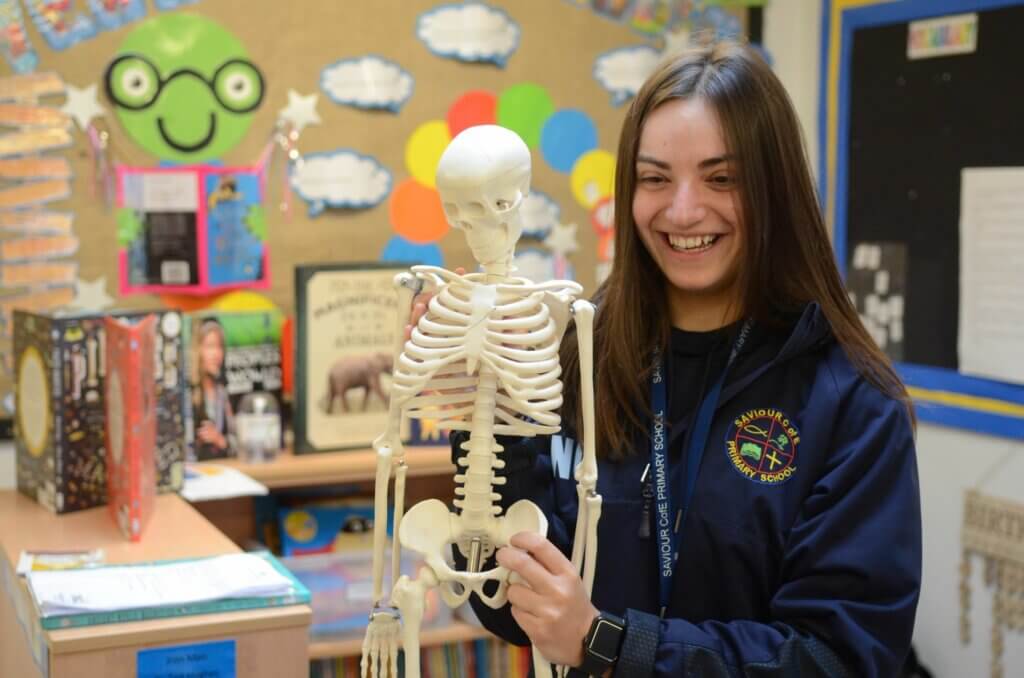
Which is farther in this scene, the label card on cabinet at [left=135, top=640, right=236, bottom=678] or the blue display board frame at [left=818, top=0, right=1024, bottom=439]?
the blue display board frame at [left=818, top=0, right=1024, bottom=439]

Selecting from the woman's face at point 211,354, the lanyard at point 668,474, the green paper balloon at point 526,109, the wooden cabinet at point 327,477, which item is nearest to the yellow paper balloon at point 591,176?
the green paper balloon at point 526,109

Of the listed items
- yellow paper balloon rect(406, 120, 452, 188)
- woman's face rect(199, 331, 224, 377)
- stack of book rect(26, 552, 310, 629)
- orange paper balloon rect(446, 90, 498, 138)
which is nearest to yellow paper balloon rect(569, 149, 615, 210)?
A: orange paper balloon rect(446, 90, 498, 138)

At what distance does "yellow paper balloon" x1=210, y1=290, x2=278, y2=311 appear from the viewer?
2779mm

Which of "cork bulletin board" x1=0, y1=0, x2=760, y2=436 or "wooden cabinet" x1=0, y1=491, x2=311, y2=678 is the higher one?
"cork bulletin board" x1=0, y1=0, x2=760, y2=436

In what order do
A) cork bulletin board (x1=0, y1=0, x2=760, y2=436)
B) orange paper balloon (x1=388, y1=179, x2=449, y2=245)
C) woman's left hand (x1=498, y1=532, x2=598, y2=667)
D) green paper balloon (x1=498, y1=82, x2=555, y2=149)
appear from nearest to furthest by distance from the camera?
woman's left hand (x1=498, y1=532, x2=598, y2=667) < cork bulletin board (x1=0, y1=0, x2=760, y2=436) < orange paper balloon (x1=388, y1=179, x2=449, y2=245) < green paper balloon (x1=498, y1=82, x2=555, y2=149)

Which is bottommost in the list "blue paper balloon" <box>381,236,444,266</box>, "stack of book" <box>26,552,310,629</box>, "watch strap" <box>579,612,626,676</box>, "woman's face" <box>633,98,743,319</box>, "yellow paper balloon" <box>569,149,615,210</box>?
"stack of book" <box>26,552,310,629</box>

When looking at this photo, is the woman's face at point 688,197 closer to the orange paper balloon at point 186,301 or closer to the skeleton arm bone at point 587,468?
the skeleton arm bone at point 587,468

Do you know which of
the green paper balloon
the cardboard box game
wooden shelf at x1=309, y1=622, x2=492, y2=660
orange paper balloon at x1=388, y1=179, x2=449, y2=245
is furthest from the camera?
the green paper balloon

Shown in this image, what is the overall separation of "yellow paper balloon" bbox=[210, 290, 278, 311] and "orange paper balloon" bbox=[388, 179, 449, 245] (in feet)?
1.25

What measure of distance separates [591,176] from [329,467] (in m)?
1.09

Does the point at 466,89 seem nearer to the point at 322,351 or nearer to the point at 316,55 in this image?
the point at 316,55

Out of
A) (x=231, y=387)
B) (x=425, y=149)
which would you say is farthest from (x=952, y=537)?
(x=231, y=387)

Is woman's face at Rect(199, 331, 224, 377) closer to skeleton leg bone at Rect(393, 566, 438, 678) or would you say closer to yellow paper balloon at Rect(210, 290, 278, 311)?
yellow paper balloon at Rect(210, 290, 278, 311)

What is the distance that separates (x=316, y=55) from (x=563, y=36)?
0.68 meters
